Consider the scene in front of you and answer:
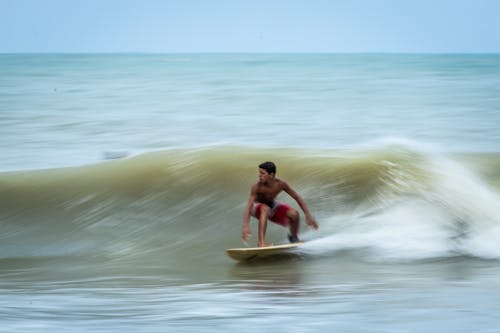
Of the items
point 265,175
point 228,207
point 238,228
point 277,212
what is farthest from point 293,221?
point 228,207

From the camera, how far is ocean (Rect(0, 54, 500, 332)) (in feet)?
20.7

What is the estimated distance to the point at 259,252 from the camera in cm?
882

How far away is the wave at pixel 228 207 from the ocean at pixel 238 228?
34 millimetres

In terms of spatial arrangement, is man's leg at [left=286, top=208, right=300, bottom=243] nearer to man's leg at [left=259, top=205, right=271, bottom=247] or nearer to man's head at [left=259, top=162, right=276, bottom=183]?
man's leg at [left=259, top=205, right=271, bottom=247]

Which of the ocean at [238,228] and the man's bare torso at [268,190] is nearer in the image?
the ocean at [238,228]

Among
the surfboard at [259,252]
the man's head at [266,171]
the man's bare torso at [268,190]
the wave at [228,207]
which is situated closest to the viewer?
the surfboard at [259,252]

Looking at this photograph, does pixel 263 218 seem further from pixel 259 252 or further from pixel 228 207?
pixel 228 207

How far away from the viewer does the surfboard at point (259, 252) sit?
880cm

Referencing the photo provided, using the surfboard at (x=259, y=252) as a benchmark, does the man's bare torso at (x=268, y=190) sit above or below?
above

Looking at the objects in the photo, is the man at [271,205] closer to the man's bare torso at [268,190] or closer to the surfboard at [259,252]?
the man's bare torso at [268,190]

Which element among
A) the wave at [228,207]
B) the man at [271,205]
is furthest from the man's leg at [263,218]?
the wave at [228,207]

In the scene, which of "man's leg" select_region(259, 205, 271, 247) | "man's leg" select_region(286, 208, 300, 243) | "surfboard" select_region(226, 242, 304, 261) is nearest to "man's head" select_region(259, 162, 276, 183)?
"man's leg" select_region(259, 205, 271, 247)

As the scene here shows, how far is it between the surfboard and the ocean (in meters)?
0.09

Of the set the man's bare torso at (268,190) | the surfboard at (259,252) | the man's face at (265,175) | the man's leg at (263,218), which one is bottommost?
the surfboard at (259,252)
